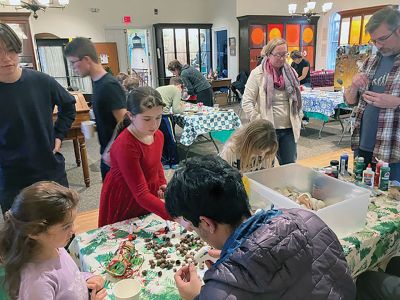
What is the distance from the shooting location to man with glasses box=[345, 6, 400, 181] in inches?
71.4

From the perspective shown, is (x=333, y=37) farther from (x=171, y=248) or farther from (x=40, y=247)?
(x=40, y=247)

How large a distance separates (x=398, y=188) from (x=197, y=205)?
4.50ft

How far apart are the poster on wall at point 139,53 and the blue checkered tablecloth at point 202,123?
521 cm

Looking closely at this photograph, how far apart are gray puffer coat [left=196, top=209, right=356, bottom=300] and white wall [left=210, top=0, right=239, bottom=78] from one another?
890 centimetres

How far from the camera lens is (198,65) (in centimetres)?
981

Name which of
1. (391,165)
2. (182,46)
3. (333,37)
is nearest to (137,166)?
(391,165)

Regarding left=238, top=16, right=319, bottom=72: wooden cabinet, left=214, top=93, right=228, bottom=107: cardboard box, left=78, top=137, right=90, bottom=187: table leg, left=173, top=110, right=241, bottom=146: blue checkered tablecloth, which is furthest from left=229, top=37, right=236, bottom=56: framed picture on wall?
left=78, top=137, right=90, bottom=187: table leg

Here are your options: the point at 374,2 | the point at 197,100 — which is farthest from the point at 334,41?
the point at 197,100

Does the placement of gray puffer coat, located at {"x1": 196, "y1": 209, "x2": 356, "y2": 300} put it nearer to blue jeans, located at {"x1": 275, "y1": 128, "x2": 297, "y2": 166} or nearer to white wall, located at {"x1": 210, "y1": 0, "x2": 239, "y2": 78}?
blue jeans, located at {"x1": 275, "y1": 128, "x2": 297, "y2": 166}

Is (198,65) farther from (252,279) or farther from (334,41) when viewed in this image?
(252,279)

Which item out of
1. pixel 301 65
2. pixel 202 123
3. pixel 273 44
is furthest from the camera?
pixel 301 65

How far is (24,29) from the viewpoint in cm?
554

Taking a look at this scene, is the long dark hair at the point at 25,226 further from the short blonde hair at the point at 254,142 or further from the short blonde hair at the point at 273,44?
the short blonde hair at the point at 273,44

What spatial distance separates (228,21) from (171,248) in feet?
29.0
